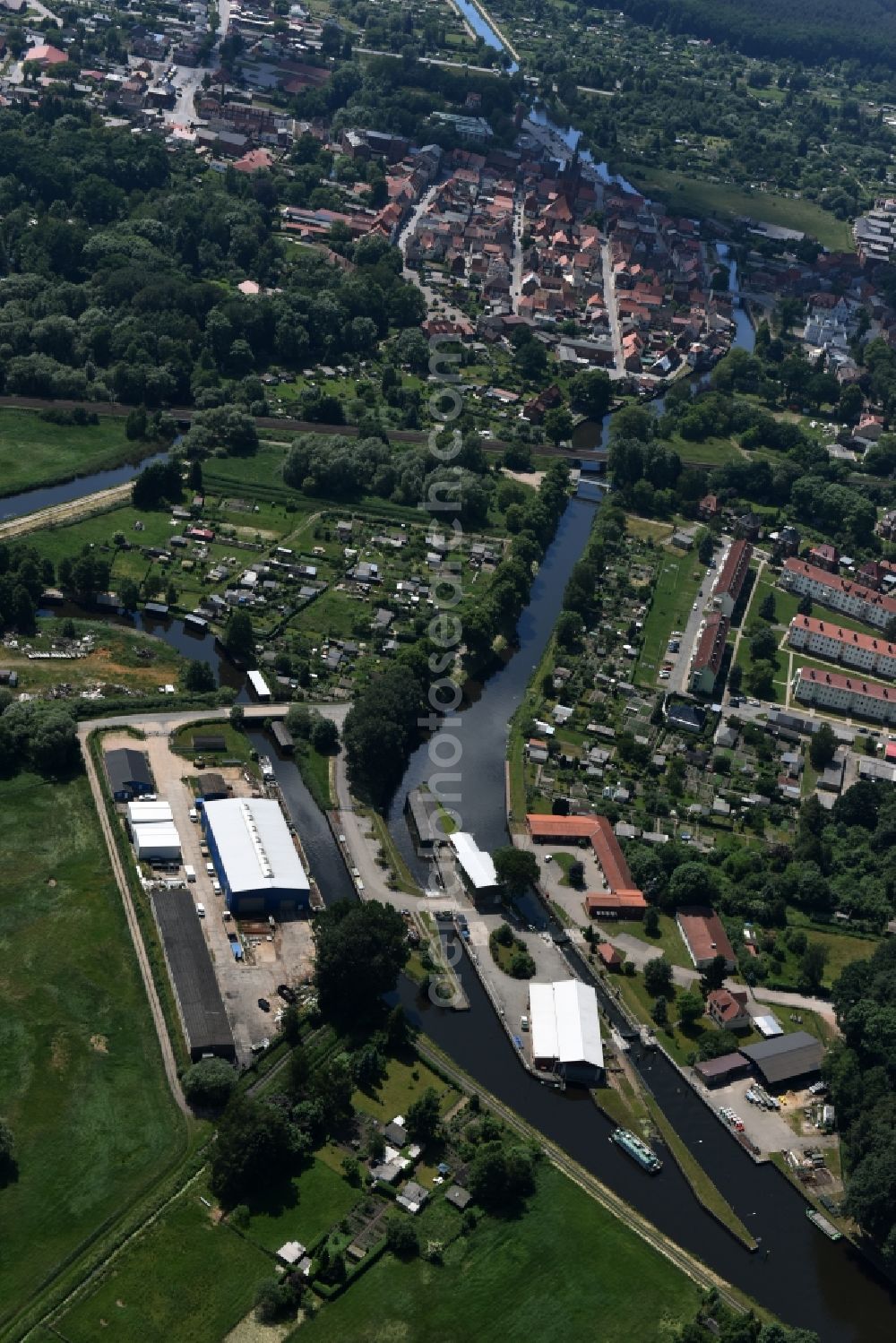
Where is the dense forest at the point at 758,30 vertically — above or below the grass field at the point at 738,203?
above

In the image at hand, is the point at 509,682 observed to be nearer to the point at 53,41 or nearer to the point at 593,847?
the point at 593,847

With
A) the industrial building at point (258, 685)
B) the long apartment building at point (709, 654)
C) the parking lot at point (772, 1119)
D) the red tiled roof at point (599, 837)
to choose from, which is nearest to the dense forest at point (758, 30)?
the long apartment building at point (709, 654)

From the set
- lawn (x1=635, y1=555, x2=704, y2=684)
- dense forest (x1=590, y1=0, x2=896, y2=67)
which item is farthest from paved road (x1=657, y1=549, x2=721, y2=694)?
dense forest (x1=590, y1=0, x2=896, y2=67)

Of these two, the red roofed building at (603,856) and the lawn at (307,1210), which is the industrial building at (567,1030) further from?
the lawn at (307,1210)

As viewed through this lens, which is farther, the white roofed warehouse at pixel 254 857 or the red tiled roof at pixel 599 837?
the red tiled roof at pixel 599 837

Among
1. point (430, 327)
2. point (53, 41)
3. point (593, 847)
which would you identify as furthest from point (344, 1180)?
point (53, 41)

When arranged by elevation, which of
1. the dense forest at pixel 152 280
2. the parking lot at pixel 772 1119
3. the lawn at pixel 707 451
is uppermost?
the dense forest at pixel 152 280

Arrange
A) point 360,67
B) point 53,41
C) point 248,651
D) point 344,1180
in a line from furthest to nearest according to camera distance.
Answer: point 360,67
point 53,41
point 248,651
point 344,1180
